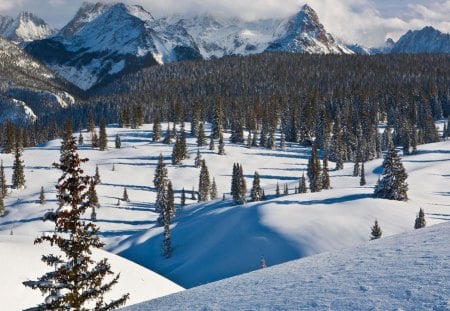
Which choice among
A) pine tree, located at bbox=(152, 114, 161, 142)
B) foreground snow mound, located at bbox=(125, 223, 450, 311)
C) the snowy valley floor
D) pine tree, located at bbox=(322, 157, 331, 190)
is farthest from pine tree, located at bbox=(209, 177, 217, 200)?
foreground snow mound, located at bbox=(125, 223, 450, 311)

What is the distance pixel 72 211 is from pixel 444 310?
1047 cm

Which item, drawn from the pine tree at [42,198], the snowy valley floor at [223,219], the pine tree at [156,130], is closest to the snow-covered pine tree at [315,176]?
the snowy valley floor at [223,219]

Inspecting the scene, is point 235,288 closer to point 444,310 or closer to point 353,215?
point 444,310

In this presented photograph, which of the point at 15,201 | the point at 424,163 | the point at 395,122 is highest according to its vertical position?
the point at 395,122

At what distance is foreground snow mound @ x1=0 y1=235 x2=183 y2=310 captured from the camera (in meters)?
24.6

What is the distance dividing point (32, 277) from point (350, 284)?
64.9ft

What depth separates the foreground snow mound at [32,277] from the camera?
2459 centimetres

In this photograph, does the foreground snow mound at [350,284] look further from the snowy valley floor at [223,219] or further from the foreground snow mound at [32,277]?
the foreground snow mound at [32,277]

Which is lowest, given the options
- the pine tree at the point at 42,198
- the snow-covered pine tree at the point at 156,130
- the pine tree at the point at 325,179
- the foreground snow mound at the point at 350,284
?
the pine tree at the point at 42,198

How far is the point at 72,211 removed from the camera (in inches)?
587

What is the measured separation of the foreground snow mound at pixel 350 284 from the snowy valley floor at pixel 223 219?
236cm

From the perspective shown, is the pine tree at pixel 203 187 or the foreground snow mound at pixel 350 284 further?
the pine tree at pixel 203 187

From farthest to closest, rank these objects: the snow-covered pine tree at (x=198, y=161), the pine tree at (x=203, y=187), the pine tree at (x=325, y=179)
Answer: the snow-covered pine tree at (x=198, y=161), the pine tree at (x=203, y=187), the pine tree at (x=325, y=179)

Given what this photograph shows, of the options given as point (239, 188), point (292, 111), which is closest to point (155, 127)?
point (292, 111)
